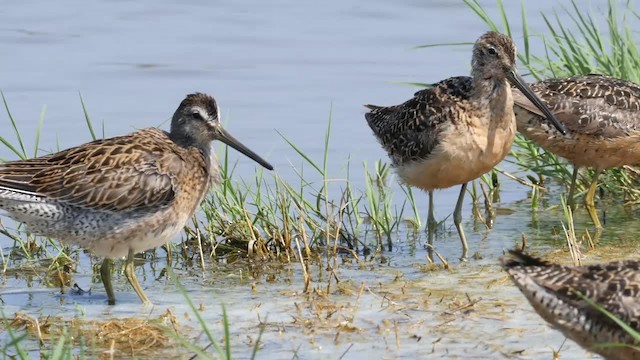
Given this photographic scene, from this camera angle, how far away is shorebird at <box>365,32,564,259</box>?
7586 mm

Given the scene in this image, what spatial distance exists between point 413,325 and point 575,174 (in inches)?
99.2

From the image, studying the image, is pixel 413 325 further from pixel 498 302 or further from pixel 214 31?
pixel 214 31

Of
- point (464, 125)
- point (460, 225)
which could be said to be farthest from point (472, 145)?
point (460, 225)

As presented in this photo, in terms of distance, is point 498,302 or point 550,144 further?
point 550,144

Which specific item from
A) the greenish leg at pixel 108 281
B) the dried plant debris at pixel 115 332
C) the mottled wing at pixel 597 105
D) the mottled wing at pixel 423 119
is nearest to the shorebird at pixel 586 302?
the dried plant debris at pixel 115 332

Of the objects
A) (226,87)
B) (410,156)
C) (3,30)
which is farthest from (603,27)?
(3,30)

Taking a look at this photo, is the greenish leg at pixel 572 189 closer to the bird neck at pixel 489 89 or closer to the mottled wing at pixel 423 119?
the bird neck at pixel 489 89

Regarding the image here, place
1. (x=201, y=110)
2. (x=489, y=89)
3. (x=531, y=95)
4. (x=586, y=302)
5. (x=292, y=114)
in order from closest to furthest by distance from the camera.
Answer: (x=586, y=302) < (x=201, y=110) < (x=489, y=89) < (x=531, y=95) < (x=292, y=114)

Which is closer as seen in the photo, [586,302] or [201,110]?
[586,302]

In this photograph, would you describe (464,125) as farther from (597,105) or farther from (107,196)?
(107,196)

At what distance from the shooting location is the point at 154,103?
33.5 feet

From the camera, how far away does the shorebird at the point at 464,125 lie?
759 centimetres

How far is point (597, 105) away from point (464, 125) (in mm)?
1052

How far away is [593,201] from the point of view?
826 cm
